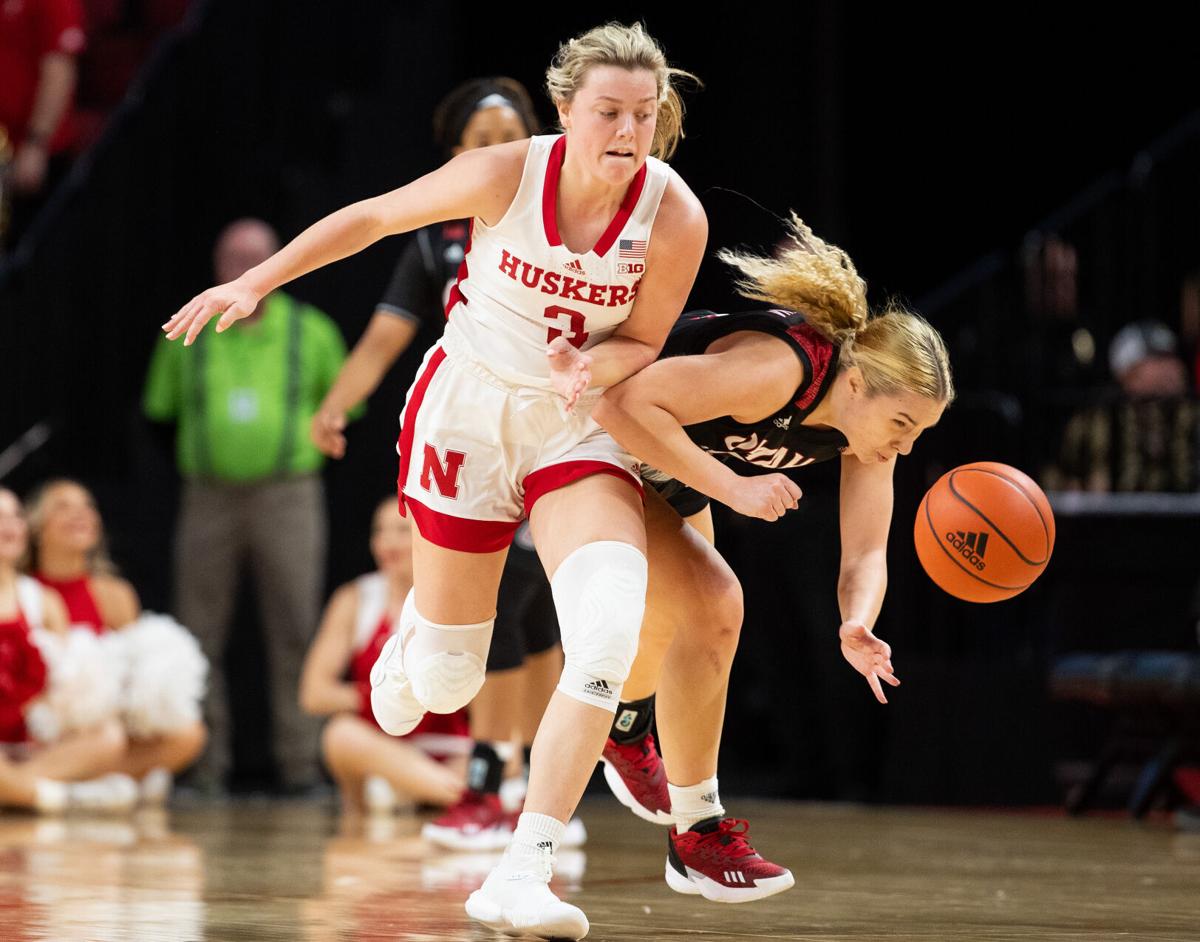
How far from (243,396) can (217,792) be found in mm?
1522

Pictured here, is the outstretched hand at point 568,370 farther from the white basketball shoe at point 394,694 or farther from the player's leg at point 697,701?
the white basketball shoe at point 394,694

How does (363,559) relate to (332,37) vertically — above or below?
below

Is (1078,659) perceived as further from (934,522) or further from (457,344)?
(457,344)

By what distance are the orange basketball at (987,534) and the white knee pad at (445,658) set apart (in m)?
0.90

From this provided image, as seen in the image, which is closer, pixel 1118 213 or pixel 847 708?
pixel 847 708

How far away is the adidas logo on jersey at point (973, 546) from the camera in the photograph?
3.75 meters

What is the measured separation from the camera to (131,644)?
7.04 m

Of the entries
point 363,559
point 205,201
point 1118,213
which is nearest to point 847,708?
point 363,559

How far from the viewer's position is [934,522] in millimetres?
3836

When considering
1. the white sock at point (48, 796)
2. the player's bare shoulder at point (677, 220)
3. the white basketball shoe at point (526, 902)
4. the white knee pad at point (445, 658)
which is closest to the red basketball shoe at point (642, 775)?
the white knee pad at point (445, 658)

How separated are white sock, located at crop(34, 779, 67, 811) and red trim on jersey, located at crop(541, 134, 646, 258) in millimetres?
3844

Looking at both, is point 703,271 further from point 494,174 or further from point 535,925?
point 535,925

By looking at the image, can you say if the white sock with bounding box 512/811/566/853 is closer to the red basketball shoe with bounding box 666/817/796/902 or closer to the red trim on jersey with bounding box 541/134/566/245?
the red basketball shoe with bounding box 666/817/796/902

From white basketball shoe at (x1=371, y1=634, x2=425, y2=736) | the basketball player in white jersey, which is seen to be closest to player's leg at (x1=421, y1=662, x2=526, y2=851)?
white basketball shoe at (x1=371, y1=634, x2=425, y2=736)
